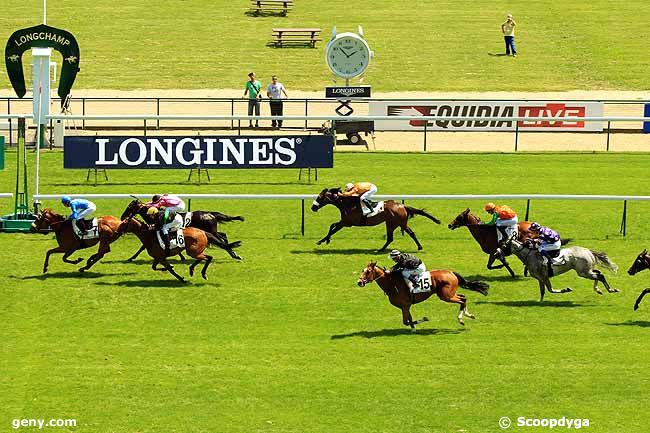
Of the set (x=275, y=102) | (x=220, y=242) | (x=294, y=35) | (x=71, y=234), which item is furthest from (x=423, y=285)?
(x=294, y=35)

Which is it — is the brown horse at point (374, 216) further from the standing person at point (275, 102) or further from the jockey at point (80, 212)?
the standing person at point (275, 102)

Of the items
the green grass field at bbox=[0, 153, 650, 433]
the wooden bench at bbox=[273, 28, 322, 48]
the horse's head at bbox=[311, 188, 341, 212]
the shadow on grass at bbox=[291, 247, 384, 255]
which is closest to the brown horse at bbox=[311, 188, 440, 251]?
the horse's head at bbox=[311, 188, 341, 212]

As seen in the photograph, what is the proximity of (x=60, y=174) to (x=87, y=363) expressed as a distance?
44.3ft

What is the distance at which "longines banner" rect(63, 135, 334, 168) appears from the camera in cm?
2773

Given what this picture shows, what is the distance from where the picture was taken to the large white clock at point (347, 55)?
126 feet

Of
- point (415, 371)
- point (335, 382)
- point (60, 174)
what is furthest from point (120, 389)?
point (60, 174)

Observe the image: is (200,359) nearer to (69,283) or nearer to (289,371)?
(289,371)

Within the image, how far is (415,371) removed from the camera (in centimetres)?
1702

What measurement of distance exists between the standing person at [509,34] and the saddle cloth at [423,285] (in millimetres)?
32720

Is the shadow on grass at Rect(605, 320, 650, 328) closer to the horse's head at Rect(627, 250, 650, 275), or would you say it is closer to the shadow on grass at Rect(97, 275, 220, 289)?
the horse's head at Rect(627, 250, 650, 275)

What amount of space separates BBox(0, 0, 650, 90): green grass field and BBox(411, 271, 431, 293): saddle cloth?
27.9 meters

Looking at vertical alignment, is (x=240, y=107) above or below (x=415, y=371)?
above

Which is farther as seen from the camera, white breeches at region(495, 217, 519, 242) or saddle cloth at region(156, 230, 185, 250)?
white breeches at region(495, 217, 519, 242)

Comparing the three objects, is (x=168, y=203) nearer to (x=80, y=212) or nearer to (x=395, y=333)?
(x=80, y=212)
